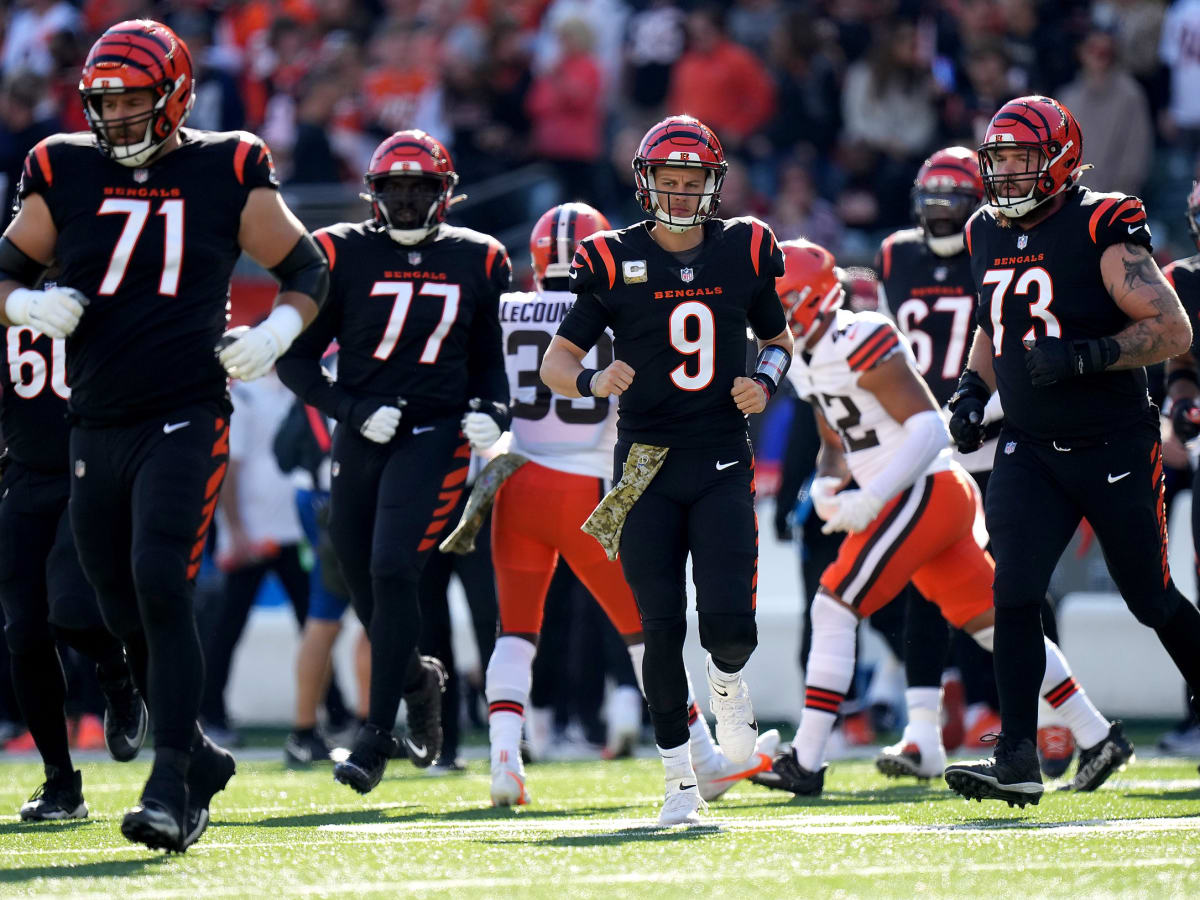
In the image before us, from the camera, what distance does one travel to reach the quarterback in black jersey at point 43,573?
5848mm

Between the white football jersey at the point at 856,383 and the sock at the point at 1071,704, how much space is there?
79cm

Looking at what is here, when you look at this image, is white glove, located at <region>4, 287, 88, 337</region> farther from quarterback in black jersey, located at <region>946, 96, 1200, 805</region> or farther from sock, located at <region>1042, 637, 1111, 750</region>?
sock, located at <region>1042, 637, 1111, 750</region>

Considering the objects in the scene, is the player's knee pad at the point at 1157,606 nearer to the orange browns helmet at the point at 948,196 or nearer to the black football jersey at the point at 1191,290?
the black football jersey at the point at 1191,290

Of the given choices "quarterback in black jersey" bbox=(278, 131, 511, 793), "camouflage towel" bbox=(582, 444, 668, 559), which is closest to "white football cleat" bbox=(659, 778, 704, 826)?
"camouflage towel" bbox=(582, 444, 668, 559)

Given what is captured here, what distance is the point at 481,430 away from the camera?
636 cm

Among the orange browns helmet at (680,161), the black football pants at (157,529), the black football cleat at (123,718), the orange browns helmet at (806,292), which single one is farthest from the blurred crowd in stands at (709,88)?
the black football pants at (157,529)

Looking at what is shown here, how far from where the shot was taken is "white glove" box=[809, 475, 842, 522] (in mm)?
6754

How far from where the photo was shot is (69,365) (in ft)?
16.4

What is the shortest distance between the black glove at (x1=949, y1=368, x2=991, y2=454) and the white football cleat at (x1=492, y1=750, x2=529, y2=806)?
1.78m

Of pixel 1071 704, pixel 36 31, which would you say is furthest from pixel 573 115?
pixel 1071 704

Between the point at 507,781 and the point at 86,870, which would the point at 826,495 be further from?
the point at 86,870

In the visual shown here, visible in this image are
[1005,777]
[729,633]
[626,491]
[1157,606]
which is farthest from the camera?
[1157,606]

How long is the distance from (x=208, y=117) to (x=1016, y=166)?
8.58m

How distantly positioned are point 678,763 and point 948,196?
10.4 ft
